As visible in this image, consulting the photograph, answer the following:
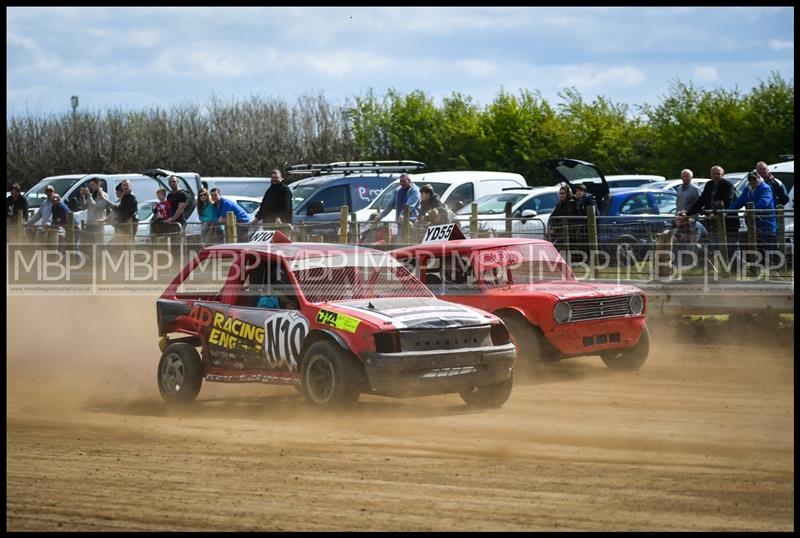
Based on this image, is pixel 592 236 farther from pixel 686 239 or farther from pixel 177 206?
pixel 177 206

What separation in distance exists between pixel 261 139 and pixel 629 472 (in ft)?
151

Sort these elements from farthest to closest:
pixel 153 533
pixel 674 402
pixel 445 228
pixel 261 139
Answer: pixel 261 139
pixel 445 228
pixel 674 402
pixel 153 533

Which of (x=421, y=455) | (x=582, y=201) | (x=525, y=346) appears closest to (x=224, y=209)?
(x=582, y=201)

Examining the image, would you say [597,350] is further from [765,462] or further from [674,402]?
[765,462]

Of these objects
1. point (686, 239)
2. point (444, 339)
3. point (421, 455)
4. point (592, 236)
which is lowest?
point (421, 455)

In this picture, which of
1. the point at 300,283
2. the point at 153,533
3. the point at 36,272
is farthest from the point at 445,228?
the point at 36,272

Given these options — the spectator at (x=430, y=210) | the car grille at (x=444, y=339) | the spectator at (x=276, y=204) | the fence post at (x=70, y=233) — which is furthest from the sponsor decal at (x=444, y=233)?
the fence post at (x=70, y=233)

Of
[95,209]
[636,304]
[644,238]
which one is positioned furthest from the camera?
[95,209]

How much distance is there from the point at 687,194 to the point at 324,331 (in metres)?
8.73

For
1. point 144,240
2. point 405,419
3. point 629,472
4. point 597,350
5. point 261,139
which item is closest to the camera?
point 629,472

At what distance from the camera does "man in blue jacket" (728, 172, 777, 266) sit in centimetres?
1495

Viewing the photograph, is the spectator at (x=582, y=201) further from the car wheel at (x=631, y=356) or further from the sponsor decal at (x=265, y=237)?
the sponsor decal at (x=265, y=237)

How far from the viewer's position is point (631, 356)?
1294 centimetres

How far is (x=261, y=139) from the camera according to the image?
174 feet
